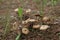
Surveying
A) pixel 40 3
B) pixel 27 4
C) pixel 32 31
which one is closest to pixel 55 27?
pixel 32 31

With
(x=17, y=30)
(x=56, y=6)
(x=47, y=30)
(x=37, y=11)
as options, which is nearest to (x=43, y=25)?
(x=47, y=30)

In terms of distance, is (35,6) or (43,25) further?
(35,6)

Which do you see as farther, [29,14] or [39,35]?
[29,14]

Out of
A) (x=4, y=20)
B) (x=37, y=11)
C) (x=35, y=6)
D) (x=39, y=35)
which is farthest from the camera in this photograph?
(x=35, y=6)

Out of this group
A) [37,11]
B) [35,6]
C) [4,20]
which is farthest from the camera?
[35,6]

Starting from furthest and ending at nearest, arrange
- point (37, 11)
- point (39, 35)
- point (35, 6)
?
1. point (35, 6)
2. point (37, 11)
3. point (39, 35)

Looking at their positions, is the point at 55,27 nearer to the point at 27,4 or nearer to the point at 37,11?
the point at 37,11

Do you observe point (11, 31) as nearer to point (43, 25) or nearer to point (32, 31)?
point (32, 31)

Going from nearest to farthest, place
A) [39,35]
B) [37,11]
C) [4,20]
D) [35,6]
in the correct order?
[39,35]
[4,20]
[37,11]
[35,6]

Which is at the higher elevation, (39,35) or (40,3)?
(40,3)
